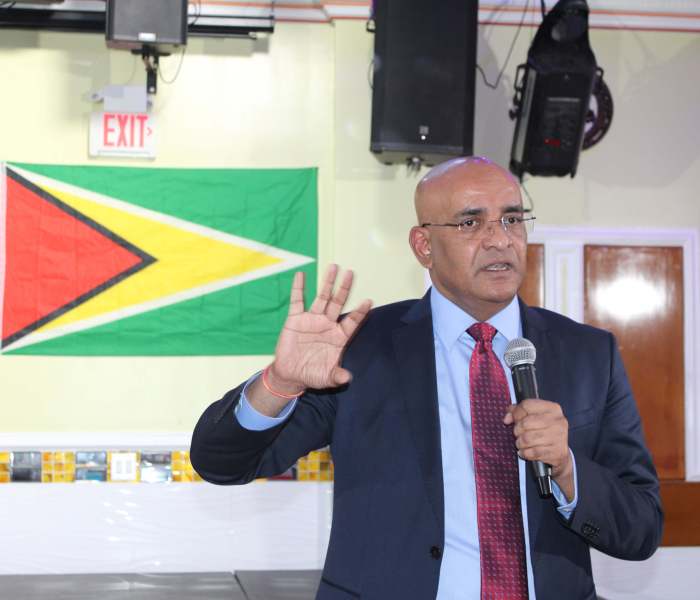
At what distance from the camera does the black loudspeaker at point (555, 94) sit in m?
4.54

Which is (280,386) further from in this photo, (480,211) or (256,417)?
(480,211)

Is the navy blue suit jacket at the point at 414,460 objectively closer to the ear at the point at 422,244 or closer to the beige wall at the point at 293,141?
the ear at the point at 422,244

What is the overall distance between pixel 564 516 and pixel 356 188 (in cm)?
331

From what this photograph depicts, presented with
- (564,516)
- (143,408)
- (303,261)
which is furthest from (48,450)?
(564,516)

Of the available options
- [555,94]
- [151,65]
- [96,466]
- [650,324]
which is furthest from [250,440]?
[650,324]

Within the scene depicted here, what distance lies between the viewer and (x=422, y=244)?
2164 mm

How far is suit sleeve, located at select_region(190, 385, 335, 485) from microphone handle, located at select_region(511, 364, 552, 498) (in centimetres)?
37

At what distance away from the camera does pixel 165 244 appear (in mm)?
4848

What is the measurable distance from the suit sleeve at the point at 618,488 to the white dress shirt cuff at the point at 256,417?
1.73ft

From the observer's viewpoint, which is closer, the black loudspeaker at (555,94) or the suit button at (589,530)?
the suit button at (589,530)

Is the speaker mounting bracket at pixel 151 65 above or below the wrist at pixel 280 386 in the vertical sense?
above

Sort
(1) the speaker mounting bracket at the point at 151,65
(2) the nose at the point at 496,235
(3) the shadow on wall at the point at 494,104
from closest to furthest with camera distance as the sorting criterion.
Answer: (2) the nose at the point at 496,235
(1) the speaker mounting bracket at the point at 151,65
(3) the shadow on wall at the point at 494,104

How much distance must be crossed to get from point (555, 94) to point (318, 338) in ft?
10.6

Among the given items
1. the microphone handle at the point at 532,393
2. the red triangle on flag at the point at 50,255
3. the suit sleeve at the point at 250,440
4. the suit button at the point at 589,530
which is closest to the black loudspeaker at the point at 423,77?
the red triangle on flag at the point at 50,255
